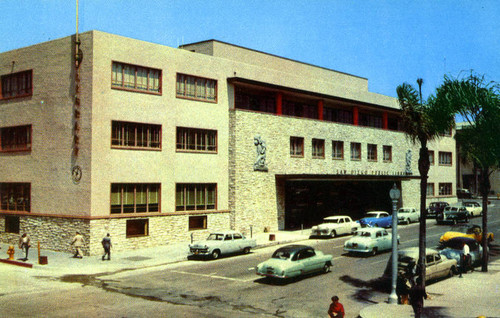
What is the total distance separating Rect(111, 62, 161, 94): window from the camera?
32844 mm

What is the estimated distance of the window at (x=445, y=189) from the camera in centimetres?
6712

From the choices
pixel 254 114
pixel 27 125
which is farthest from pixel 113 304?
pixel 254 114

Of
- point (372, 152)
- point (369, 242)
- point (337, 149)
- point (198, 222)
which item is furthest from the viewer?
point (372, 152)

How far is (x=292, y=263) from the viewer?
21828 millimetres

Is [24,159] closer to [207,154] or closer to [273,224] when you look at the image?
[207,154]

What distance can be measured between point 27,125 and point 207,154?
1391cm

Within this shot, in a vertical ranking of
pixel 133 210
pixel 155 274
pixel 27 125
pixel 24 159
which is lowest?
pixel 155 274

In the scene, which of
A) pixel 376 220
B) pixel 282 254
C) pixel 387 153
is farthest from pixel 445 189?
pixel 282 254

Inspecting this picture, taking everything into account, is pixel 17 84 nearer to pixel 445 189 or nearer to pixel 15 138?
pixel 15 138

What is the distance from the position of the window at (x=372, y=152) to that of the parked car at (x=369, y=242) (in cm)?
2514

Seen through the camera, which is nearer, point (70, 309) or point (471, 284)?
point (70, 309)

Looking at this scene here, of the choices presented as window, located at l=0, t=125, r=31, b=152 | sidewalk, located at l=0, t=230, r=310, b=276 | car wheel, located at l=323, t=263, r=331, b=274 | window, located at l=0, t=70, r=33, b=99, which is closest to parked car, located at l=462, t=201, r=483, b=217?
sidewalk, located at l=0, t=230, r=310, b=276

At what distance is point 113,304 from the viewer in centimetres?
1802

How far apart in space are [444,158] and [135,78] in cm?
5095
